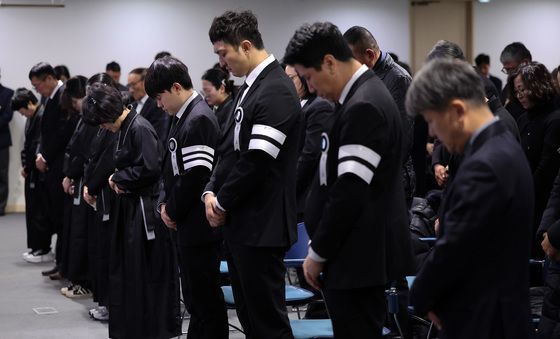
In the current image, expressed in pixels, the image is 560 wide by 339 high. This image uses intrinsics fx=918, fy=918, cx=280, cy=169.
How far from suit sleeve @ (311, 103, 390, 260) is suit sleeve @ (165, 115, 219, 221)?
133 centimetres

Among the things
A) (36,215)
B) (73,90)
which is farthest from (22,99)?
(73,90)

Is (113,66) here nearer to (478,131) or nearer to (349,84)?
(349,84)

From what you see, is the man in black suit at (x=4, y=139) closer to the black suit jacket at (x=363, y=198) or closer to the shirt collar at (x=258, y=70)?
the shirt collar at (x=258, y=70)

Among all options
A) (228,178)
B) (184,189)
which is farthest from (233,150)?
(184,189)

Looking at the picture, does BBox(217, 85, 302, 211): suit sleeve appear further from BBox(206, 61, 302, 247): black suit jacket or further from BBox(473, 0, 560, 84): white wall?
BBox(473, 0, 560, 84): white wall

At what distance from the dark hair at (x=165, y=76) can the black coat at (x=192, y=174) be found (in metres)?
0.17

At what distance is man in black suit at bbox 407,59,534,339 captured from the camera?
227 centimetres

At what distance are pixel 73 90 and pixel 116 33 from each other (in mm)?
4467

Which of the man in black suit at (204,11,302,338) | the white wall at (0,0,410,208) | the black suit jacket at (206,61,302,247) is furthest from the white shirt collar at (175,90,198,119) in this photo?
the white wall at (0,0,410,208)

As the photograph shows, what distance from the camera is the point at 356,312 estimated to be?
9.45 feet

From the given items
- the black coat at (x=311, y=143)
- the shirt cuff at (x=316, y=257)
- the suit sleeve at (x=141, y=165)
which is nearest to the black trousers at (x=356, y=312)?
the shirt cuff at (x=316, y=257)

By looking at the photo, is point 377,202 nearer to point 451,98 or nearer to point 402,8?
point 451,98

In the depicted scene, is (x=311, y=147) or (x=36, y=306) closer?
(x=311, y=147)

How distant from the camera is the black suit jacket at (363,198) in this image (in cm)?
276
